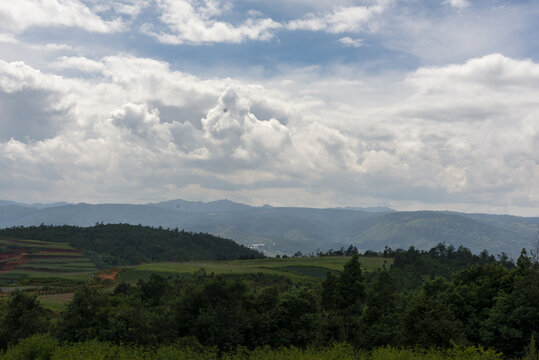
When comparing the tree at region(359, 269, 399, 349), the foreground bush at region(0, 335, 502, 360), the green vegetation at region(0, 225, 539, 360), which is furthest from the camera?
the tree at region(359, 269, 399, 349)

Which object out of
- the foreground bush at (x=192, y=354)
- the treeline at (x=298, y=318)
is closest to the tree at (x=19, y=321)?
the treeline at (x=298, y=318)

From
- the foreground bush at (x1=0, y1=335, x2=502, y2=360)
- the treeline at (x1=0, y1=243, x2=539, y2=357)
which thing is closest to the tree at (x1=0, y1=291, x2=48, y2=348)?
the treeline at (x1=0, y1=243, x2=539, y2=357)

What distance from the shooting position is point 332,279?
8181cm

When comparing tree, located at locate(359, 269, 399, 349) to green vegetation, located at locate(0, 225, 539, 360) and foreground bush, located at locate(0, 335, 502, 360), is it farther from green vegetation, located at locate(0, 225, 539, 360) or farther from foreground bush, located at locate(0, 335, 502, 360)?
foreground bush, located at locate(0, 335, 502, 360)

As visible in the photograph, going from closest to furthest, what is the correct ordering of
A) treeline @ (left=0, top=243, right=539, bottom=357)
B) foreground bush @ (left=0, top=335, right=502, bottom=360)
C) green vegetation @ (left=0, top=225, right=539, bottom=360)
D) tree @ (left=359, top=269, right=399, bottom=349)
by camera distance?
foreground bush @ (left=0, top=335, right=502, bottom=360), green vegetation @ (left=0, top=225, right=539, bottom=360), treeline @ (left=0, top=243, right=539, bottom=357), tree @ (left=359, top=269, right=399, bottom=349)

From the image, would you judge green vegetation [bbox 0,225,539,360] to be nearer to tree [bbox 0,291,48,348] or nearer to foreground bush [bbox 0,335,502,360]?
tree [bbox 0,291,48,348]

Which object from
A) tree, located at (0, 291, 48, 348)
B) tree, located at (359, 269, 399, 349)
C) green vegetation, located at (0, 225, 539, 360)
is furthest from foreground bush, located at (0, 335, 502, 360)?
tree, located at (0, 291, 48, 348)

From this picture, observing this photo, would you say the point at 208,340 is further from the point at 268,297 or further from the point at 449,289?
the point at 449,289

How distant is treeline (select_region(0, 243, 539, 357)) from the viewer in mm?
55250

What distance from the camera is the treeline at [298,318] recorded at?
181ft

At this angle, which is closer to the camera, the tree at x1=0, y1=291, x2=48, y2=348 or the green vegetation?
the green vegetation

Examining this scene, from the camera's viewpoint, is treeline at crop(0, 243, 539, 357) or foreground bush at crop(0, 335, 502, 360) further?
treeline at crop(0, 243, 539, 357)

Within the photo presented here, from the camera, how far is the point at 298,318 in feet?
217

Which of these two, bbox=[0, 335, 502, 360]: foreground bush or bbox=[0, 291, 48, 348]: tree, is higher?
bbox=[0, 335, 502, 360]: foreground bush
